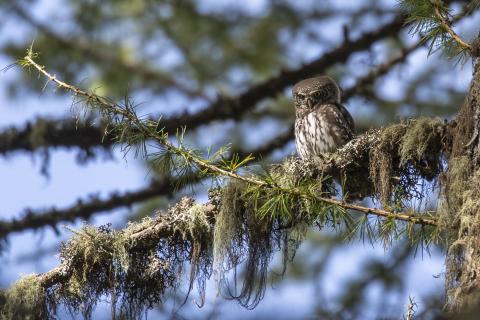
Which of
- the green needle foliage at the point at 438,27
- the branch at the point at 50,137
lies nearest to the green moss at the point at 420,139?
the green needle foliage at the point at 438,27

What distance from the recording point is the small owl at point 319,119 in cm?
508

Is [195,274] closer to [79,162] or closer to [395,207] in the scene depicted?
[395,207]

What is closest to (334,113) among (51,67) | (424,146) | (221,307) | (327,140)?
(327,140)

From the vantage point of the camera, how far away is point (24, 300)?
3.78m

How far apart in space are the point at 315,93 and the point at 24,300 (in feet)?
8.74

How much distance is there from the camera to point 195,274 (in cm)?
385

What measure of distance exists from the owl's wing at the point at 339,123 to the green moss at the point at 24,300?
2.08m

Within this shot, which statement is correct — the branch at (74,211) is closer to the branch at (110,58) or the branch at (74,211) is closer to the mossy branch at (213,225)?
the branch at (110,58)

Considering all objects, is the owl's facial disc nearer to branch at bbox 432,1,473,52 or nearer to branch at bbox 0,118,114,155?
branch at bbox 0,118,114,155

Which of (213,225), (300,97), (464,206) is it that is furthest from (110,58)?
(464,206)

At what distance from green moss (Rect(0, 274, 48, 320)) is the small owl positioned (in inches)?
67.6

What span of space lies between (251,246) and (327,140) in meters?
1.43

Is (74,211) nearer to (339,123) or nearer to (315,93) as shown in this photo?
(315,93)

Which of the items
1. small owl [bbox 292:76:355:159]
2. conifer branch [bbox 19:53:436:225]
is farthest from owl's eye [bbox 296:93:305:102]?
conifer branch [bbox 19:53:436:225]
